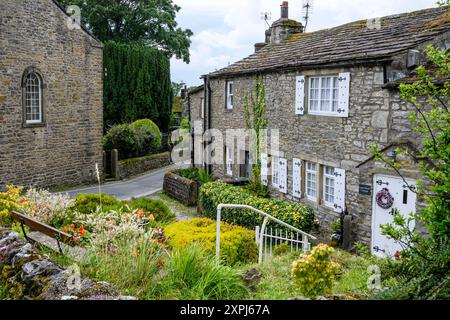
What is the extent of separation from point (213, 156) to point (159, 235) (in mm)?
15348

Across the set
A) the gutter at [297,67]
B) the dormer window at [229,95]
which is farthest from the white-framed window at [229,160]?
the gutter at [297,67]

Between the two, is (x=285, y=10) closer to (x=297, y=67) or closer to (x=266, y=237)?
(x=297, y=67)

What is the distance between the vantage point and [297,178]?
1648 centimetres

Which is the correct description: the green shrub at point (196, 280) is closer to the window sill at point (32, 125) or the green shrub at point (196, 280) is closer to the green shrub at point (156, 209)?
the green shrub at point (156, 209)

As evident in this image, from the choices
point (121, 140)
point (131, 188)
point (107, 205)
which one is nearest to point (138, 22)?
point (121, 140)

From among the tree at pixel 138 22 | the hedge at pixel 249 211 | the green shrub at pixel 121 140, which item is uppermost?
the tree at pixel 138 22

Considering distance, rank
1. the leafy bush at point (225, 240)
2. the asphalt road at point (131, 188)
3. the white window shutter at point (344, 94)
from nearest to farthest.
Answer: the leafy bush at point (225, 240)
the white window shutter at point (344, 94)
the asphalt road at point (131, 188)

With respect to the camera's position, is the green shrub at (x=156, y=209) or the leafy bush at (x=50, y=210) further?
the green shrub at (x=156, y=209)

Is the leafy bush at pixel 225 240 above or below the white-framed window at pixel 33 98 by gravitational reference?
below

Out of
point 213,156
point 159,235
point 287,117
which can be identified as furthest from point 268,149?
point 159,235

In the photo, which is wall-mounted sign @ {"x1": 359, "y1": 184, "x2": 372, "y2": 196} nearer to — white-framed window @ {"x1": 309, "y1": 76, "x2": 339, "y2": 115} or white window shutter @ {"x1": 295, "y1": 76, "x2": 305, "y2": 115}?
white-framed window @ {"x1": 309, "y1": 76, "x2": 339, "y2": 115}

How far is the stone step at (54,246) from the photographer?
6.78 meters

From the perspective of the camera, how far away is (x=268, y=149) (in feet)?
60.6

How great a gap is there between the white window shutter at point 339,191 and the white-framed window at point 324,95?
5.79 ft
